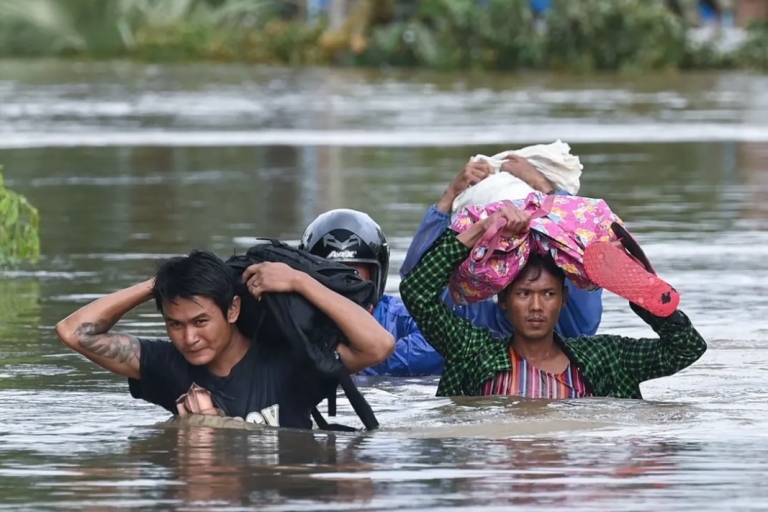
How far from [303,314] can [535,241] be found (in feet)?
3.90

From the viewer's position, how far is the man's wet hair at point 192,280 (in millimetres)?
6973

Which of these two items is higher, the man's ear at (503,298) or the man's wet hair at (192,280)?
the man's wet hair at (192,280)

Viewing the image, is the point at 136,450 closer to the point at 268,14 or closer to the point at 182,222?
the point at 182,222

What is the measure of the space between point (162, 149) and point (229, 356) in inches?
642

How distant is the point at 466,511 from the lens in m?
6.12

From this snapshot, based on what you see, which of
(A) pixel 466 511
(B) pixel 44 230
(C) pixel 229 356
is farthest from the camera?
(B) pixel 44 230

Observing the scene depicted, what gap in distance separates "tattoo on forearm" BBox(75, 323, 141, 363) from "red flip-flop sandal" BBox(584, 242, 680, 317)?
1.78 m

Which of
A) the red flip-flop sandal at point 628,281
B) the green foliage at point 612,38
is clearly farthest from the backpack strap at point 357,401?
the green foliage at point 612,38

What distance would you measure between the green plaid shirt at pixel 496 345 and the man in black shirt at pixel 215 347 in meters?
0.70

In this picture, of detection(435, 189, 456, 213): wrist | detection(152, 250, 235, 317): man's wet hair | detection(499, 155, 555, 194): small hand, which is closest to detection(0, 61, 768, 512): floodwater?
detection(152, 250, 235, 317): man's wet hair

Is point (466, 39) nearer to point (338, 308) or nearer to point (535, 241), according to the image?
point (535, 241)

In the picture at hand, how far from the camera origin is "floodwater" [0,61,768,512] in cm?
666

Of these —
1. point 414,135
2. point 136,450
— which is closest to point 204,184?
point 414,135

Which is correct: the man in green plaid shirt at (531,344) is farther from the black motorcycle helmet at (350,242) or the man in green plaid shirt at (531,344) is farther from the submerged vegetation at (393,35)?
the submerged vegetation at (393,35)
